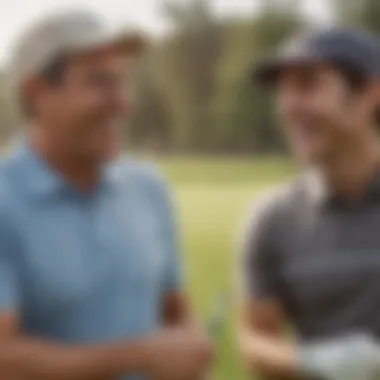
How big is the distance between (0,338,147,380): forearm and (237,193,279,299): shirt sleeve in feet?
0.46

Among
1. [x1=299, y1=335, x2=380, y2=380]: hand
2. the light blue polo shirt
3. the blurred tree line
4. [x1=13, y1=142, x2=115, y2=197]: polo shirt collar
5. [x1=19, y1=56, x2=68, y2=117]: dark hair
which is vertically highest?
the blurred tree line

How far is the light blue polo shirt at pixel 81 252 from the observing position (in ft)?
2.66

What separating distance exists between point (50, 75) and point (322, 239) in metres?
0.31

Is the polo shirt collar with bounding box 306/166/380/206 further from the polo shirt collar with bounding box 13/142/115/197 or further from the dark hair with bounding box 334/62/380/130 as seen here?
the polo shirt collar with bounding box 13/142/115/197

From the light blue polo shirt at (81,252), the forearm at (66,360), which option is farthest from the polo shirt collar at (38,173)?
the forearm at (66,360)

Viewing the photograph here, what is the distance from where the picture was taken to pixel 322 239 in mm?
951

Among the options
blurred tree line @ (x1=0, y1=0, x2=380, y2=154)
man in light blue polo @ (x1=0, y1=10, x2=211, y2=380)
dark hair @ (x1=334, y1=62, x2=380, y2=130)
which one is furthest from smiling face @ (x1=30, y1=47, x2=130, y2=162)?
dark hair @ (x1=334, y1=62, x2=380, y2=130)

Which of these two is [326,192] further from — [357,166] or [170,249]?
[170,249]

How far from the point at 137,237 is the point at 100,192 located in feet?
0.17

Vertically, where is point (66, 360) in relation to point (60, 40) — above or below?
below

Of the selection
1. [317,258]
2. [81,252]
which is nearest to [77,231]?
[81,252]

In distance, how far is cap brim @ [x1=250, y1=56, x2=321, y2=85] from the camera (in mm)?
951

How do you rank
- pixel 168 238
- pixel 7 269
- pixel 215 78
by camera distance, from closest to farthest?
pixel 7 269
pixel 168 238
pixel 215 78

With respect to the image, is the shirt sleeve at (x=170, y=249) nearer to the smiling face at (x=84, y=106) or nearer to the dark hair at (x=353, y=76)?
the smiling face at (x=84, y=106)
